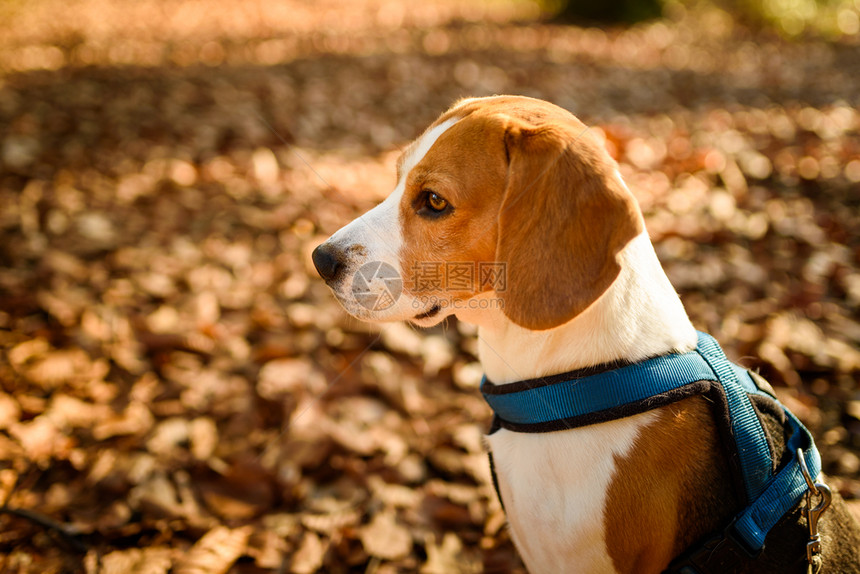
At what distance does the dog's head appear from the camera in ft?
5.09

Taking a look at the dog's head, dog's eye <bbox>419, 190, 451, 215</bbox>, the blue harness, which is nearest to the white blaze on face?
the dog's head

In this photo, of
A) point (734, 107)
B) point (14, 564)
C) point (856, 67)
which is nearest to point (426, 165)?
point (14, 564)

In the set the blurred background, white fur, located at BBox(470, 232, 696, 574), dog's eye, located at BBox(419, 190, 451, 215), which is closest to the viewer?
white fur, located at BBox(470, 232, 696, 574)

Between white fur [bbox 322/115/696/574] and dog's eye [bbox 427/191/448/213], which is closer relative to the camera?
white fur [bbox 322/115/696/574]

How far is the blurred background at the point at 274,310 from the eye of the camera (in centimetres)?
233

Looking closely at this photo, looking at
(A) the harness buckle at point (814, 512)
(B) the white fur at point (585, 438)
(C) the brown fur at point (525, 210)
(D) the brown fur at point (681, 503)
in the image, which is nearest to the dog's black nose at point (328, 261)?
(C) the brown fur at point (525, 210)

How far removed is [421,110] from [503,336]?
5.87m

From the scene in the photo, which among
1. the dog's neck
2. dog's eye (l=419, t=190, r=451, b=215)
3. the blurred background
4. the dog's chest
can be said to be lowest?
the blurred background

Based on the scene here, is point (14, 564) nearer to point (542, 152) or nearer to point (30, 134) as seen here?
point (542, 152)

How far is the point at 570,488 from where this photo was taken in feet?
5.26

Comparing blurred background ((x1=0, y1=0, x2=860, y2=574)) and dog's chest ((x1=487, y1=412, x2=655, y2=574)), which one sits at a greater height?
dog's chest ((x1=487, y1=412, x2=655, y2=574))

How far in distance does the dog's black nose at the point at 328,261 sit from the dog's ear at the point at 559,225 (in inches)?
22.7

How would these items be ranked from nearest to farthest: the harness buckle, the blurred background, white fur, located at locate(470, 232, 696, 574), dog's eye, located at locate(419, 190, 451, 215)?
the harness buckle → white fur, located at locate(470, 232, 696, 574) → dog's eye, located at locate(419, 190, 451, 215) → the blurred background

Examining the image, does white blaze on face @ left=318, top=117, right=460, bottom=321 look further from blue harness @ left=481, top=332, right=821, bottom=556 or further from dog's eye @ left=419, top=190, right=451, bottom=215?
blue harness @ left=481, top=332, right=821, bottom=556
